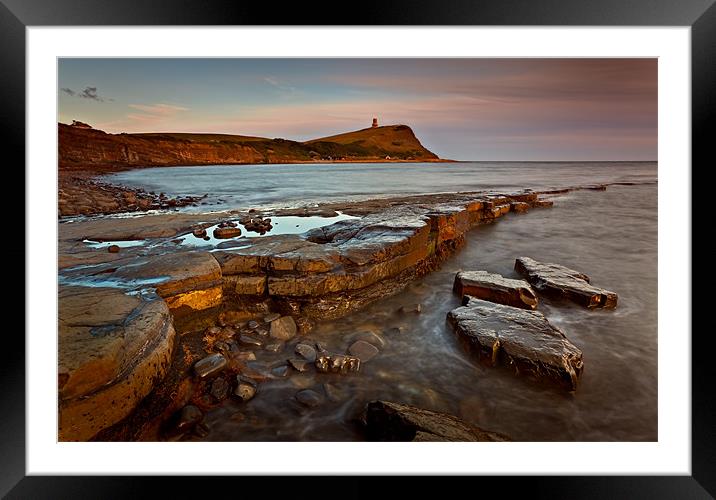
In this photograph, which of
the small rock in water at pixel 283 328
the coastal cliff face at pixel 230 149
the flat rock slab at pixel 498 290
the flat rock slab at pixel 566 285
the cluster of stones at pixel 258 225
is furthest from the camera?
the coastal cliff face at pixel 230 149

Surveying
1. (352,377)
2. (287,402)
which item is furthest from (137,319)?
(352,377)

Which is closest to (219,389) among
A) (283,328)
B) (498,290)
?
(283,328)

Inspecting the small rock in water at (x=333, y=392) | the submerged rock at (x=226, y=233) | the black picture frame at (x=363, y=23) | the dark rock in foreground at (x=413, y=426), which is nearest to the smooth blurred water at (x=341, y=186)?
the black picture frame at (x=363, y=23)

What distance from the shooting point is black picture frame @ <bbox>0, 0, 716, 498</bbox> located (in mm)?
1712

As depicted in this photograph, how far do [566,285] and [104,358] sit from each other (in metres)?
3.98

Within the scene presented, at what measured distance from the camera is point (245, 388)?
2.31 meters

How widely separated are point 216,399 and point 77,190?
355 inches

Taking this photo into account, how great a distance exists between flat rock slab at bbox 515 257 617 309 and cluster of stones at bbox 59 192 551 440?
119cm

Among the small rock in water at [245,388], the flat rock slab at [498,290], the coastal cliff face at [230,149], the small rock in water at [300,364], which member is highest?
the coastal cliff face at [230,149]

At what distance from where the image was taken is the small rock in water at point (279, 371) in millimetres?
2509

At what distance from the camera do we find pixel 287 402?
7.57 feet

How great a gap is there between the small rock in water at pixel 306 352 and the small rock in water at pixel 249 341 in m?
0.32

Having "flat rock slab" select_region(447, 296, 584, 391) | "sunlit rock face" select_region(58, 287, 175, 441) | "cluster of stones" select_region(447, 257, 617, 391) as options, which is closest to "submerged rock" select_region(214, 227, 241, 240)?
"sunlit rock face" select_region(58, 287, 175, 441)

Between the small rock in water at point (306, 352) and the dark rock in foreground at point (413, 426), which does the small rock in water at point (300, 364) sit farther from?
the dark rock in foreground at point (413, 426)
